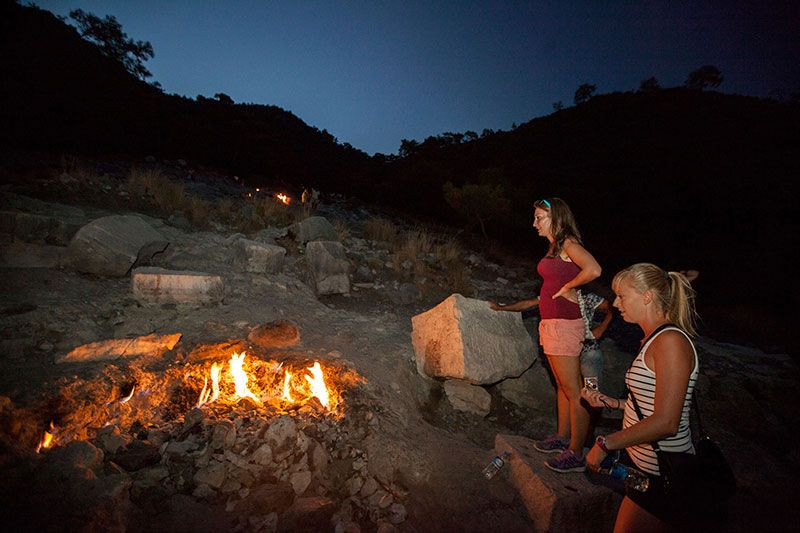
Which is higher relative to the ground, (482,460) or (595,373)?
(595,373)

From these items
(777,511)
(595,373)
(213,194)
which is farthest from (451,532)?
(213,194)

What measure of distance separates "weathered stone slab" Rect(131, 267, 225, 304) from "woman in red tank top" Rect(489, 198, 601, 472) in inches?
149

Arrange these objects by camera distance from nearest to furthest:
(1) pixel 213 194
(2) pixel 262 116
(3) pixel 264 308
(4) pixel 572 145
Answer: (3) pixel 264 308 → (1) pixel 213 194 → (4) pixel 572 145 → (2) pixel 262 116

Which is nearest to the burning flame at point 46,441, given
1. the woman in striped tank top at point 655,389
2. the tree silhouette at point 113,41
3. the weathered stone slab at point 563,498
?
the weathered stone slab at point 563,498

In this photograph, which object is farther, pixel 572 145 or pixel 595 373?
pixel 572 145

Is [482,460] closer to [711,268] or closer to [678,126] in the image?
[711,268]

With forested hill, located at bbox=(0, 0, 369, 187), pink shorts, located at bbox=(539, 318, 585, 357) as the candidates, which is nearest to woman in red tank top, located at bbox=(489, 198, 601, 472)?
pink shorts, located at bbox=(539, 318, 585, 357)

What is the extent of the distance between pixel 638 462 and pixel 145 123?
69.5ft

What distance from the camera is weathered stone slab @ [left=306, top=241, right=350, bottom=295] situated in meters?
5.21

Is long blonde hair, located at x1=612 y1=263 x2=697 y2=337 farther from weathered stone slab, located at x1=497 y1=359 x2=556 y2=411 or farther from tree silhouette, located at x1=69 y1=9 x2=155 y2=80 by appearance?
tree silhouette, located at x1=69 y1=9 x2=155 y2=80

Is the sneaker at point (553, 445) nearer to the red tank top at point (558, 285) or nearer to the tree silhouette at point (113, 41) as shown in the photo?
the red tank top at point (558, 285)

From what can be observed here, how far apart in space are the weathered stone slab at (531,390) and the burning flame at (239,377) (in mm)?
2739

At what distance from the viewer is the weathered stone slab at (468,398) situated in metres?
3.29

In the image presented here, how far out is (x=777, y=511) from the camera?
2.37m
